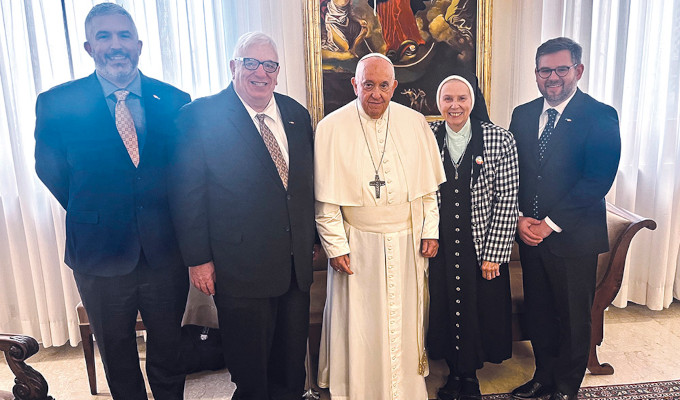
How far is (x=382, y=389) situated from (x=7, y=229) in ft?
8.60

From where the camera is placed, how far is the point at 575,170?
2266 mm

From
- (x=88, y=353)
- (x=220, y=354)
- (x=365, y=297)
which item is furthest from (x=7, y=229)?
(x=365, y=297)

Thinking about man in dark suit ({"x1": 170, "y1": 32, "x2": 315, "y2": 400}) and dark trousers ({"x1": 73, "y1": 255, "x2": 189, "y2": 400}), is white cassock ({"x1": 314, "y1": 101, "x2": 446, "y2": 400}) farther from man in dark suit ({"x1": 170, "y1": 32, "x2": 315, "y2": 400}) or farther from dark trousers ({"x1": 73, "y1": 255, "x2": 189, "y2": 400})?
dark trousers ({"x1": 73, "y1": 255, "x2": 189, "y2": 400})

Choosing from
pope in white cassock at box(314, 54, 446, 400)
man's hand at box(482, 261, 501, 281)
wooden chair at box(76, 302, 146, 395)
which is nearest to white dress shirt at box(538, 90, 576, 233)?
man's hand at box(482, 261, 501, 281)

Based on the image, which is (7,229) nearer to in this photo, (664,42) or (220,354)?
(220,354)

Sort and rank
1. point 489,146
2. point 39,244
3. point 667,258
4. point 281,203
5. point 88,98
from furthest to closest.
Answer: point 667,258
point 39,244
point 489,146
point 281,203
point 88,98

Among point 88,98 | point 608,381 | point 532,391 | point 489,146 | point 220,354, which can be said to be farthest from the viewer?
point 220,354

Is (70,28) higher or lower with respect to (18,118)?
higher

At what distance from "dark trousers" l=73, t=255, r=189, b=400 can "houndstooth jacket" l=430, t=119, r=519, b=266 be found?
1411 mm

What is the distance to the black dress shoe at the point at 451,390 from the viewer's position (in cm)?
258

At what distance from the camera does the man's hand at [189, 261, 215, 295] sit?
2094 millimetres

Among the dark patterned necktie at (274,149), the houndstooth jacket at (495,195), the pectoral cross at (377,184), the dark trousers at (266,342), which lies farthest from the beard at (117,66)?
the houndstooth jacket at (495,195)

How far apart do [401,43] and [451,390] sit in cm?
227

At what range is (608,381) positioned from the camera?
2793mm
